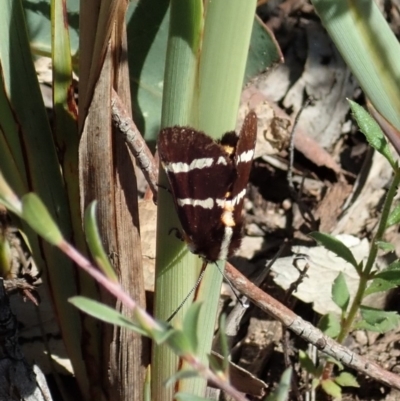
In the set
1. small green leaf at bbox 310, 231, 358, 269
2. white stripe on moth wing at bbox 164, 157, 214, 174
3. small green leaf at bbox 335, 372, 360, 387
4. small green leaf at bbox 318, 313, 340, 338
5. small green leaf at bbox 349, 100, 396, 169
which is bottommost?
small green leaf at bbox 335, 372, 360, 387

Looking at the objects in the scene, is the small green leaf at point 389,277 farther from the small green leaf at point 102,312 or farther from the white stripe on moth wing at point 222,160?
the small green leaf at point 102,312

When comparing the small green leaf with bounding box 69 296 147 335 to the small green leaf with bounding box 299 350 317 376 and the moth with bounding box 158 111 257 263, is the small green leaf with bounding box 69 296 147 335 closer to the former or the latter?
the moth with bounding box 158 111 257 263

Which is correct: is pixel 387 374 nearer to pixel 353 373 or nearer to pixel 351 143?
pixel 353 373

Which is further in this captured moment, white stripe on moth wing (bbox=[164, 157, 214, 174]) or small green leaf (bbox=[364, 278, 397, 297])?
small green leaf (bbox=[364, 278, 397, 297])

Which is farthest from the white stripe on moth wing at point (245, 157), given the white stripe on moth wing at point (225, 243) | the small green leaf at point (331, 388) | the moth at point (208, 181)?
the small green leaf at point (331, 388)

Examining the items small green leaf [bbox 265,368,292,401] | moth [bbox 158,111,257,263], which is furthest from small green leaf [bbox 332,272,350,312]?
small green leaf [bbox 265,368,292,401]

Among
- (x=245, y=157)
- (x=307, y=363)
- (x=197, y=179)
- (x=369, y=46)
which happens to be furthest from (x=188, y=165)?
(x=307, y=363)
